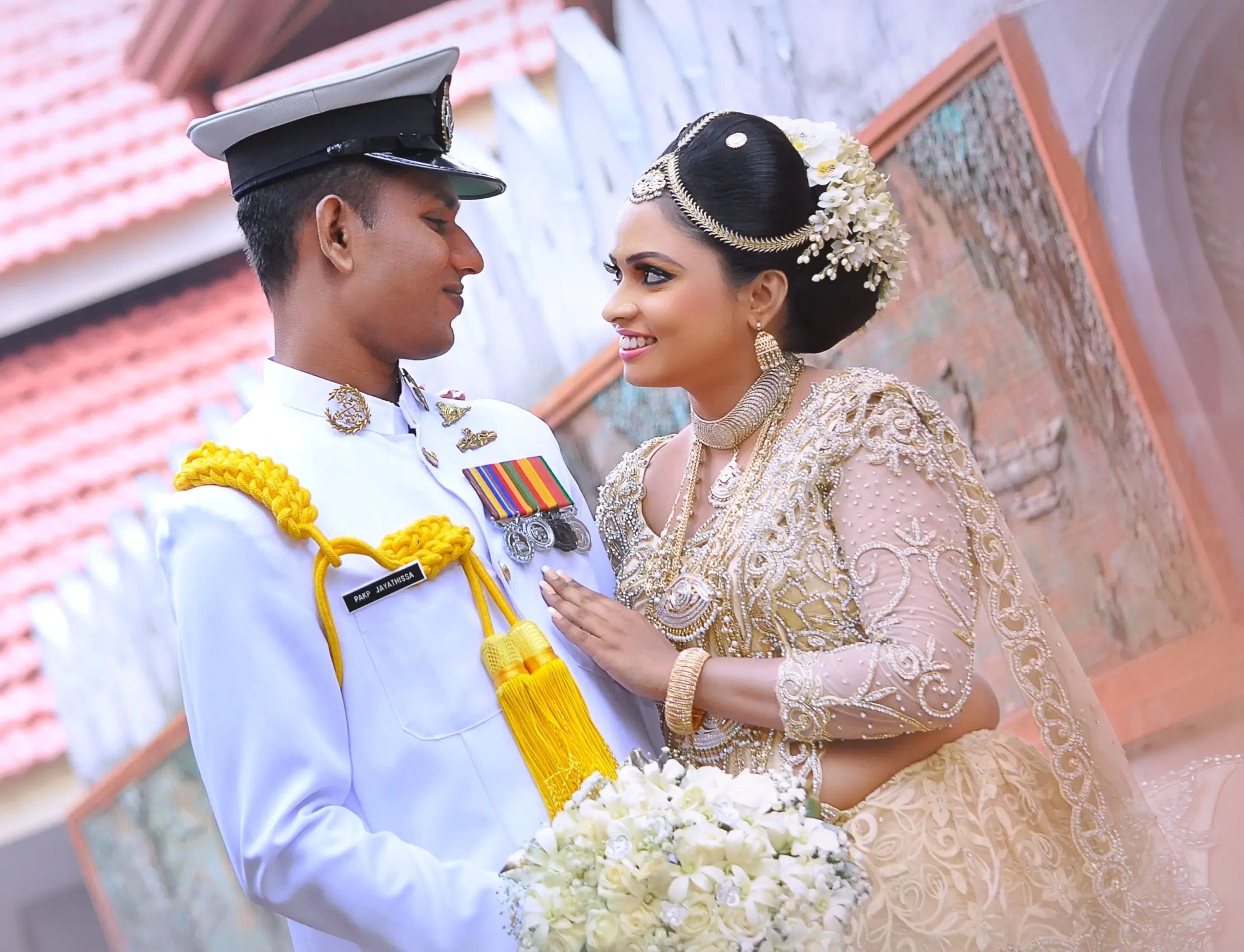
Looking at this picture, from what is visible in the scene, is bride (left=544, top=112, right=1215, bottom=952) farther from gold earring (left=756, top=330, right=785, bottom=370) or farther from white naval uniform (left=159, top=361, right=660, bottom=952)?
white naval uniform (left=159, top=361, right=660, bottom=952)

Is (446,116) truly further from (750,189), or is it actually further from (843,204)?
(843,204)

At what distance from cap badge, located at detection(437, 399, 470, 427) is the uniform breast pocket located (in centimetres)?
34

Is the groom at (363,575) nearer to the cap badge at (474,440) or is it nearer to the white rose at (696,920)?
the cap badge at (474,440)

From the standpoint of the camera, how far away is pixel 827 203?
1936 mm

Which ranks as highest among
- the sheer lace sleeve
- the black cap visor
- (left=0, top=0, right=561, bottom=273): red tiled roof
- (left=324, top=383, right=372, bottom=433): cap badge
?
(left=0, top=0, right=561, bottom=273): red tiled roof

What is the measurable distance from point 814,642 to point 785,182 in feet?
2.32

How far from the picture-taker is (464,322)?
364 centimetres

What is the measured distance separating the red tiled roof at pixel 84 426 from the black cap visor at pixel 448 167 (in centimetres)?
211

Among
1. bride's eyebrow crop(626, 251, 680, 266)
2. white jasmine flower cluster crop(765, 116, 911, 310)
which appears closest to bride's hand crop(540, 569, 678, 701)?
bride's eyebrow crop(626, 251, 680, 266)

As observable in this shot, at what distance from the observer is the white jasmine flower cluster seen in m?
1.94

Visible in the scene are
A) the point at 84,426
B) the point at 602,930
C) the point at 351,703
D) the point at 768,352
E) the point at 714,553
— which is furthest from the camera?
the point at 84,426

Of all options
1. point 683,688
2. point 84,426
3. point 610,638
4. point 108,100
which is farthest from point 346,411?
point 108,100

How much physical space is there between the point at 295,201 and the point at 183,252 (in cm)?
Result: 237

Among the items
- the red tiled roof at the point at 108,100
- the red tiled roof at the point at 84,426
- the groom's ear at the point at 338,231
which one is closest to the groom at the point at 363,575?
the groom's ear at the point at 338,231
